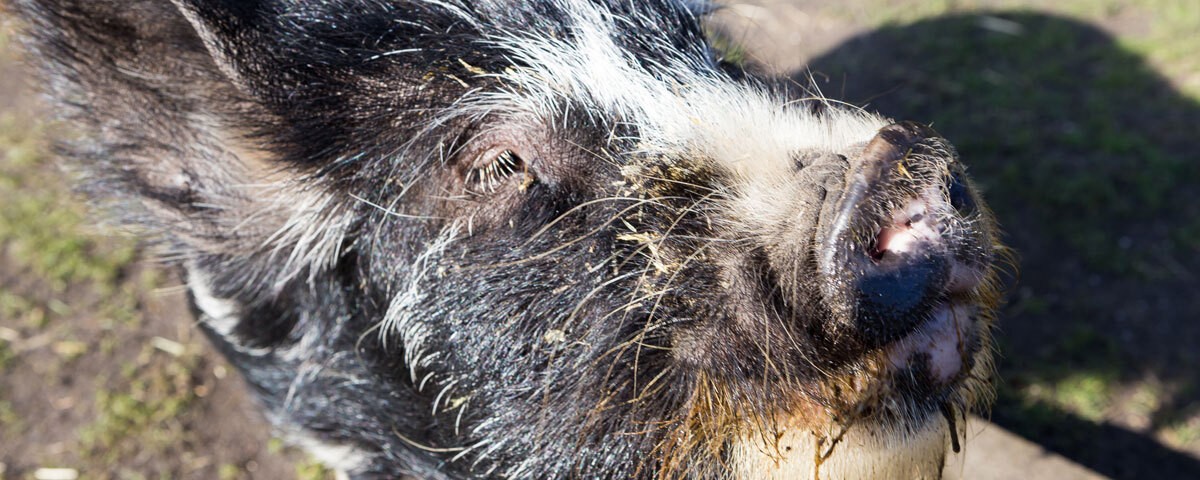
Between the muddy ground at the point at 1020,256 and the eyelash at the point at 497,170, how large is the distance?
775mm

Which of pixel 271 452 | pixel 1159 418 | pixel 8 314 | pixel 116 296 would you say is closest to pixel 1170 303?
pixel 1159 418

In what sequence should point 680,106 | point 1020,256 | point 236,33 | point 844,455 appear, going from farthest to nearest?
point 1020,256, point 236,33, point 680,106, point 844,455

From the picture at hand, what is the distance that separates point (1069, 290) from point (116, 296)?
14.0 feet

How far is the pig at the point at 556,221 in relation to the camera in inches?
62.9

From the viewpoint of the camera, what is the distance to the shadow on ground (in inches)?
132

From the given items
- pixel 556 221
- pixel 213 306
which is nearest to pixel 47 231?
pixel 213 306

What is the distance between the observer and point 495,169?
1.88 metres

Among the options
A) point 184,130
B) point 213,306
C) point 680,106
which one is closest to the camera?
point 680,106

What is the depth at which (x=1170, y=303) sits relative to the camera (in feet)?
12.1

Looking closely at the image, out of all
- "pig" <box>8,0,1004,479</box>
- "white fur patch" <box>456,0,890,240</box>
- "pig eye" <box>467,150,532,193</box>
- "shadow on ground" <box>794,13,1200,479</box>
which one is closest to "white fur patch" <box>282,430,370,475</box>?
"pig" <box>8,0,1004,479</box>

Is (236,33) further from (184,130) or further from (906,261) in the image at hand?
(906,261)

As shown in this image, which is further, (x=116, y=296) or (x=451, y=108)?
(x=116, y=296)

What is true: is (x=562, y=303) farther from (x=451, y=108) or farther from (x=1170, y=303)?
(x=1170, y=303)

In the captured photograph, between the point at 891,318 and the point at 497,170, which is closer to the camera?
the point at 891,318
